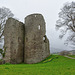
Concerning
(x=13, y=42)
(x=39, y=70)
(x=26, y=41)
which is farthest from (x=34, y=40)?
(x=39, y=70)

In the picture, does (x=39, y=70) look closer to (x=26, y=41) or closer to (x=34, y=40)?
(x=34, y=40)

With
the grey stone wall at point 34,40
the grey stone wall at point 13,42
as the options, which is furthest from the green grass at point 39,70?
the grey stone wall at point 34,40

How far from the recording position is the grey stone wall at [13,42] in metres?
19.2

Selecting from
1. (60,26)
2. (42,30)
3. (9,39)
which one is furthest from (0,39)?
(60,26)

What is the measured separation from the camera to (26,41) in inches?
892

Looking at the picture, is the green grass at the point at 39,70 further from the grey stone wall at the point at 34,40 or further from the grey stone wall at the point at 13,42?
the grey stone wall at the point at 34,40

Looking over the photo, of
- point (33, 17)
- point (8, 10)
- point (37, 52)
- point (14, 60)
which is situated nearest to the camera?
point (14, 60)

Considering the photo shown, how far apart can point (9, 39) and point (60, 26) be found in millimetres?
13333

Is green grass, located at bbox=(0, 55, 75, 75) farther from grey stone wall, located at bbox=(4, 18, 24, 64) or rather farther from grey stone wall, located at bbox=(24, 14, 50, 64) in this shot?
grey stone wall, located at bbox=(24, 14, 50, 64)

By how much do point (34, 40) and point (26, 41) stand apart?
233 centimetres

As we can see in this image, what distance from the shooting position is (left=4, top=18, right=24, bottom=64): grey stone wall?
1917 centimetres

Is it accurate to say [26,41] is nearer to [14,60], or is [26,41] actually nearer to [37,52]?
[37,52]

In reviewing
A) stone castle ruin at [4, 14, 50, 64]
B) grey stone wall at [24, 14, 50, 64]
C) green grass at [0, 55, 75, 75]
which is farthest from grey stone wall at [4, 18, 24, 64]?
green grass at [0, 55, 75, 75]

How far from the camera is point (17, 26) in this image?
70.4 ft
